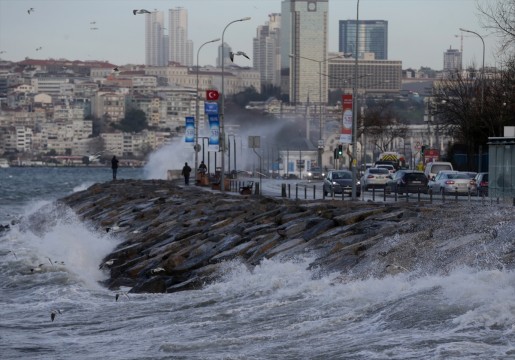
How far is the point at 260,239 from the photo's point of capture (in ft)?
102

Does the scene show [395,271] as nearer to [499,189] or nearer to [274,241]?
[274,241]

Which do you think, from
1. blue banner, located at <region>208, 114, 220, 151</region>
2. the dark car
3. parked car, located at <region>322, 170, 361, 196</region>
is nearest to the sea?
parked car, located at <region>322, 170, 361, 196</region>

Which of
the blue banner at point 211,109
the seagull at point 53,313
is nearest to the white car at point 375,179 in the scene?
the blue banner at point 211,109

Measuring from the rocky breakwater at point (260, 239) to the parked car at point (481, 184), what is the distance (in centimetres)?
993

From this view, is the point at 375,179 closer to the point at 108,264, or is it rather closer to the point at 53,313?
the point at 108,264

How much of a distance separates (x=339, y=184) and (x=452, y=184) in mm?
5072

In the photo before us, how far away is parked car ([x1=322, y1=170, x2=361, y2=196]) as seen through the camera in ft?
179

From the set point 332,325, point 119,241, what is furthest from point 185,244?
point 332,325

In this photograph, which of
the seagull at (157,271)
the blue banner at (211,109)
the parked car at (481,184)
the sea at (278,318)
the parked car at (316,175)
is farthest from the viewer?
the parked car at (316,175)

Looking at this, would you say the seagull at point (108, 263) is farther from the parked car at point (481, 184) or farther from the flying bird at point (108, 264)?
the parked car at point (481, 184)

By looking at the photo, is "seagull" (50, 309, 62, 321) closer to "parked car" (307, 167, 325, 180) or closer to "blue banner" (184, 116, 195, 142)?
"blue banner" (184, 116, 195, 142)

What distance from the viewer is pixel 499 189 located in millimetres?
44125

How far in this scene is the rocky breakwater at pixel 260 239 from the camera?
80.9ft

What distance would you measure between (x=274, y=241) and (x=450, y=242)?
7354 mm
